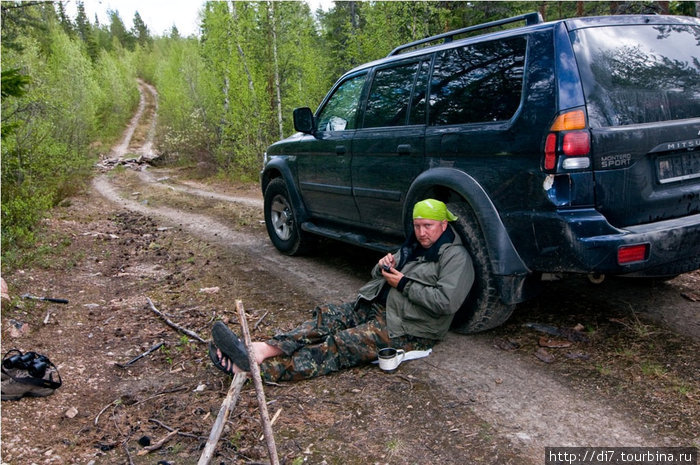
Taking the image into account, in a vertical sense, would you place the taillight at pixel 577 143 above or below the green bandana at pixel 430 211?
above

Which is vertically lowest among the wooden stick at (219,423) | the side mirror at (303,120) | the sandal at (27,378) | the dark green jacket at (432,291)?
the sandal at (27,378)

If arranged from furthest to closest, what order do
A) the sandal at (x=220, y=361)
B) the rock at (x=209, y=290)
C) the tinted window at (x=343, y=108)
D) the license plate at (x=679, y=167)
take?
the rock at (x=209, y=290) → the tinted window at (x=343, y=108) → the sandal at (x=220, y=361) → the license plate at (x=679, y=167)

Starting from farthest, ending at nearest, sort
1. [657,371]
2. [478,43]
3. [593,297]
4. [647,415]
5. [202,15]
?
[202,15] < [593,297] < [478,43] < [657,371] < [647,415]

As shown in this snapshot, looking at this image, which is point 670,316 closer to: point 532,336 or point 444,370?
point 532,336

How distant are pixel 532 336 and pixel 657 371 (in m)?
0.88

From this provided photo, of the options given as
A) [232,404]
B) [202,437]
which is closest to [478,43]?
[232,404]

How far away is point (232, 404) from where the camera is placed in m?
2.71

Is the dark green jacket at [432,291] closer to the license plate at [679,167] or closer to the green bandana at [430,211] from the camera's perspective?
the green bandana at [430,211]

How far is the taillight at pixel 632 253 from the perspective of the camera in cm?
300

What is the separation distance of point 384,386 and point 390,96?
2.67 meters

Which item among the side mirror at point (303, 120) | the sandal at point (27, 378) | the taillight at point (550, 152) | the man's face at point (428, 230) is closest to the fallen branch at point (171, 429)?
the sandal at point (27, 378)

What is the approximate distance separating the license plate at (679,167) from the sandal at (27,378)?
4255 millimetres

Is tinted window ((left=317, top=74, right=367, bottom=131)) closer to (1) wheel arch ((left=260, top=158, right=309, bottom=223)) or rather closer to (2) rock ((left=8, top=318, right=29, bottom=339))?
(1) wheel arch ((left=260, top=158, right=309, bottom=223))

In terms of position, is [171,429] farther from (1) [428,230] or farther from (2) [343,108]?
(2) [343,108]
